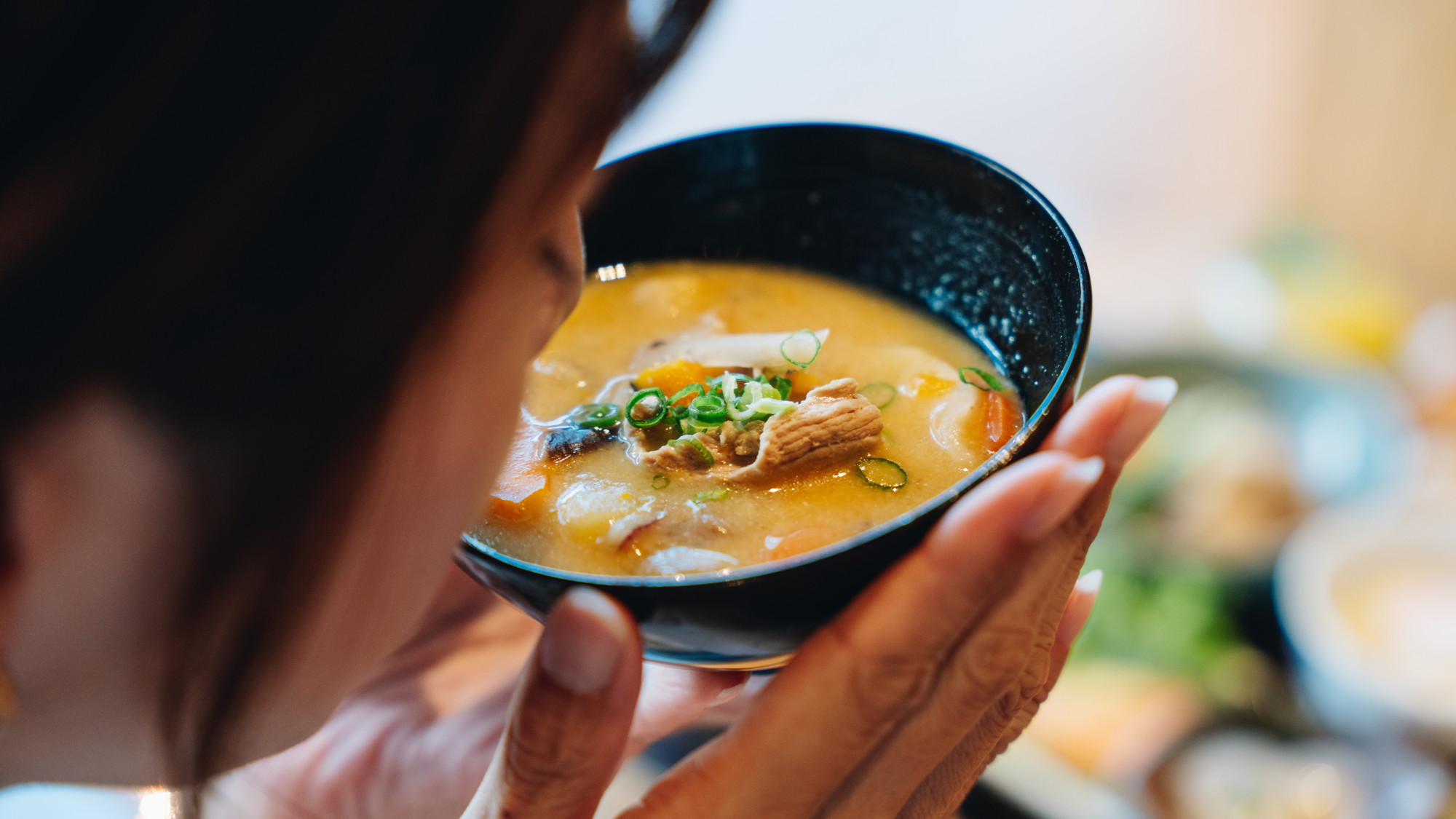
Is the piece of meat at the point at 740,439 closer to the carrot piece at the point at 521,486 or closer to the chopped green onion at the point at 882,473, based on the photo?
the chopped green onion at the point at 882,473

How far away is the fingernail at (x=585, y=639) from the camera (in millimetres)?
854

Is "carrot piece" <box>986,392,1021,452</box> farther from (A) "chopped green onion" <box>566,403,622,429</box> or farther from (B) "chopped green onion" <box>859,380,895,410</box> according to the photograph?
(A) "chopped green onion" <box>566,403,622,429</box>

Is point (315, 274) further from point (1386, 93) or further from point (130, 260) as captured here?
point (1386, 93)

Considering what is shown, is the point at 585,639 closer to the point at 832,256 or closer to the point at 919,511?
the point at 919,511

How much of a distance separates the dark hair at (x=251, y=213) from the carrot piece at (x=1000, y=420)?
2.44ft

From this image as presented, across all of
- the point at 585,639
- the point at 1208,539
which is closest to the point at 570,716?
the point at 585,639

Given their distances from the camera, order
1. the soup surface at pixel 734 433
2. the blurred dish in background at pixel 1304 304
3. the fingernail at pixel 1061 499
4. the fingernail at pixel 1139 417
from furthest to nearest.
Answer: the blurred dish in background at pixel 1304 304 < the soup surface at pixel 734 433 < the fingernail at pixel 1139 417 < the fingernail at pixel 1061 499

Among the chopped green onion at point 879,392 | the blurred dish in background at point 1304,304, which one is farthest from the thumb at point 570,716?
the blurred dish in background at point 1304,304

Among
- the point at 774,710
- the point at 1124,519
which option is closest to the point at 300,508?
the point at 774,710

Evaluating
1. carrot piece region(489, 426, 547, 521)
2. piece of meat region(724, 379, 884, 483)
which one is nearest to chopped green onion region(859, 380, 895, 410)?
piece of meat region(724, 379, 884, 483)

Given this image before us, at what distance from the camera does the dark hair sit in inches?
23.4

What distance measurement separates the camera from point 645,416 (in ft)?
4.17

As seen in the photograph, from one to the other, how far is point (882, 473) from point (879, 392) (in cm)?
18

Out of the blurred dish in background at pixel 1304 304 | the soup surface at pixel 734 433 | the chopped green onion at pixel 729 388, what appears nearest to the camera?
the soup surface at pixel 734 433
